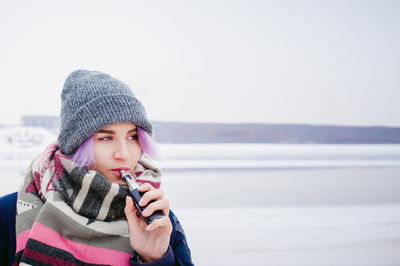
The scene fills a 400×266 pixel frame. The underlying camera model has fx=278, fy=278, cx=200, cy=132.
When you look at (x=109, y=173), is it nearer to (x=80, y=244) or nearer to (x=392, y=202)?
(x=80, y=244)

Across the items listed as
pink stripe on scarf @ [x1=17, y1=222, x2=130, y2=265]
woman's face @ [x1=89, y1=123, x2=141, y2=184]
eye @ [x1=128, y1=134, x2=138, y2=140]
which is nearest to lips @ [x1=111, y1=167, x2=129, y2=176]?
woman's face @ [x1=89, y1=123, x2=141, y2=184]

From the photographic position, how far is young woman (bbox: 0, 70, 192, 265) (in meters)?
0.91

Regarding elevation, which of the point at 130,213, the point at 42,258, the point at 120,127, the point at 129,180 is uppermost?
the point at 120,127

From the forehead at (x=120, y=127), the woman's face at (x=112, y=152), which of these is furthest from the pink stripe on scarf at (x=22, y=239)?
the forehead at (x=120, y=127)

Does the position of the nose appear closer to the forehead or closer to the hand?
the forehead

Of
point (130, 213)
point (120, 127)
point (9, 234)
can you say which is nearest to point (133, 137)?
point (120, 127)

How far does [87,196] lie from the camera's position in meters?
0.98

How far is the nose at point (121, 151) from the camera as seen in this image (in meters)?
0.98

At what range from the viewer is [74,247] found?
936mm

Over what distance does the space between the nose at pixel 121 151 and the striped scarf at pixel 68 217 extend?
0.10 metres

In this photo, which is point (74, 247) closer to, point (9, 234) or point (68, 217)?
point (68, 217)

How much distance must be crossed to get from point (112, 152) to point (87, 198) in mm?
182

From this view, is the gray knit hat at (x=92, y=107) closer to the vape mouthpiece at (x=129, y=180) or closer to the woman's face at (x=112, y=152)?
the woman's face at (x=112, y=152)

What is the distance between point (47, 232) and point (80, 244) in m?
0.11
